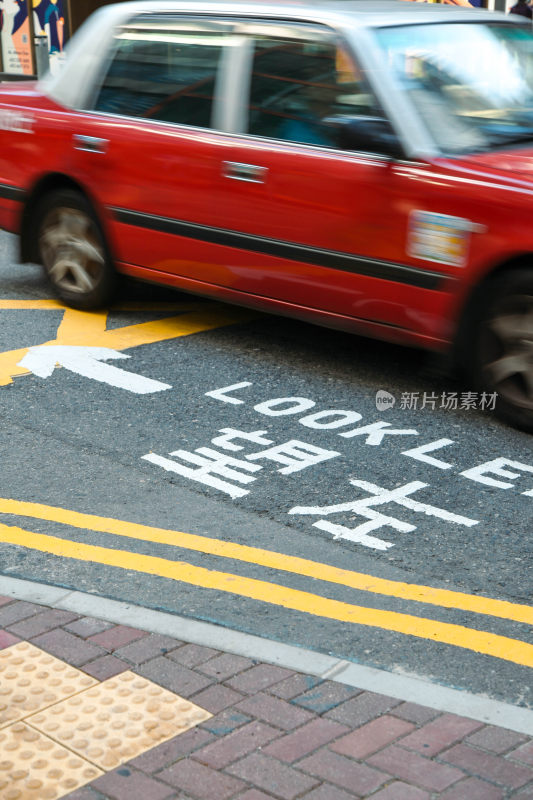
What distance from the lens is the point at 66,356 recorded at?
6.04 meters

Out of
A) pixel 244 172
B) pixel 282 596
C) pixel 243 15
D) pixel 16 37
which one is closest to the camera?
pixel 282 596

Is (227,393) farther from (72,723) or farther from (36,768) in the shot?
(36,768)

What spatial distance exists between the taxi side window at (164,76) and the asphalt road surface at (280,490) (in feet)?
Answer: 4.09

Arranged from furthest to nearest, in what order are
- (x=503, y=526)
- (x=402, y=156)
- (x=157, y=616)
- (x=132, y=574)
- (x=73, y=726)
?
(x=402, y=156)
(x=503, y=526)
(x=132, y=574)
(x=157, y=616)
(x=73, y=726)

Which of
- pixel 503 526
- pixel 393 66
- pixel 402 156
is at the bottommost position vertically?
pixel 503 526

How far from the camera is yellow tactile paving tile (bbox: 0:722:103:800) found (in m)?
2.62

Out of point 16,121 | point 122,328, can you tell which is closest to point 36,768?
point 122,328

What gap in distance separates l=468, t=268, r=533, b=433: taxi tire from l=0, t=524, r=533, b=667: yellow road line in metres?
1.75

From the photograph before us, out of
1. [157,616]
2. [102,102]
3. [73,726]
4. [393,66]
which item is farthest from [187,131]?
[73,726]

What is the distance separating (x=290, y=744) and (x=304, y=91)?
3.55 metres

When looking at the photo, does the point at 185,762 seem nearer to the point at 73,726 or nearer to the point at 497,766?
the point at 73,726

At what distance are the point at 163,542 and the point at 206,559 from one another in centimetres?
20

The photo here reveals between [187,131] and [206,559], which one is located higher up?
[187,131]

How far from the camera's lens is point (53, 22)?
720 inches
